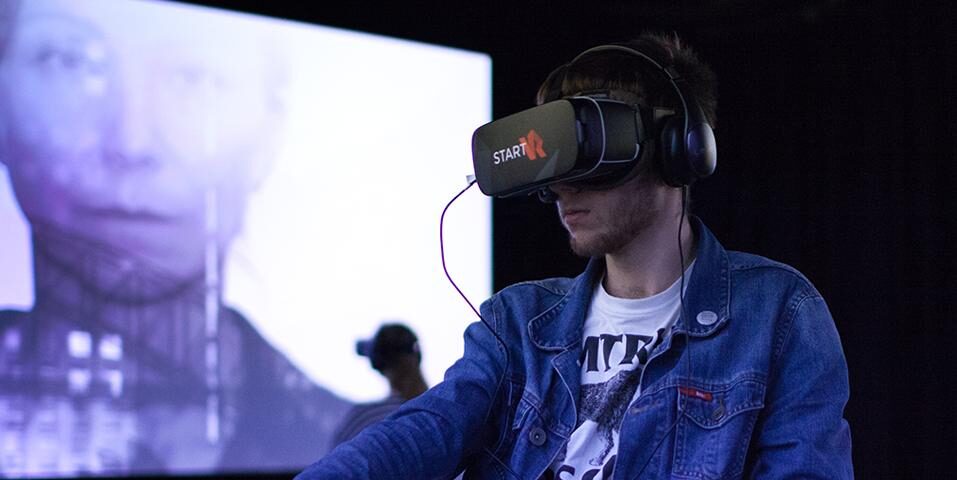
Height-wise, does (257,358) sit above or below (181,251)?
below

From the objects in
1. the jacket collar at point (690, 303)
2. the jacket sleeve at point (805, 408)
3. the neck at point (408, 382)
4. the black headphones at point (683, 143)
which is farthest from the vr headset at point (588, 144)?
the neck at point (408, 382)

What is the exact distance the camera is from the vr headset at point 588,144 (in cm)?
105

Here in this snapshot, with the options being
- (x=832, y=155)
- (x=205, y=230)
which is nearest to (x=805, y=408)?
(x=205, y=230)

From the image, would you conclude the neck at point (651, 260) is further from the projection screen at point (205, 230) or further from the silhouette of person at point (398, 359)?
the projection screen at point (205, 230)

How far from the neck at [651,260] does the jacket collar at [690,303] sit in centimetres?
3

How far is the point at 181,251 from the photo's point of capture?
10.7 feet

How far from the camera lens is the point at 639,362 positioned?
116 cm

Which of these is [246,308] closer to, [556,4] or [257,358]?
[257,358]

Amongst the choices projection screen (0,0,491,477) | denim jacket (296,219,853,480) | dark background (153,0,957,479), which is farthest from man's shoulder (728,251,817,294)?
dark background (153,0,957,479)

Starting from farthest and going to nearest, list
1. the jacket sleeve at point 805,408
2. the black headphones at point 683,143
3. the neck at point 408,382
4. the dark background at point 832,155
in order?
the dark background at point 832,155 < the neck at point 408,382 < the black headphones at point 683,143 < the jacket sleeve at point 805,408

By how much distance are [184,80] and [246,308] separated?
2.55 ft

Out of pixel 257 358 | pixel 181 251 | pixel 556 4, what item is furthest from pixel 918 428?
pixel 181 251

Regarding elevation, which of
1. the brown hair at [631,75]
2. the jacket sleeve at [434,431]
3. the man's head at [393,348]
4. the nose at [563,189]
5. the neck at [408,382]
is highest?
the brown hair at [631,75]

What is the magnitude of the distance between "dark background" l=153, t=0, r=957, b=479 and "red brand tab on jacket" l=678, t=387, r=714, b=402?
99.4 inches
